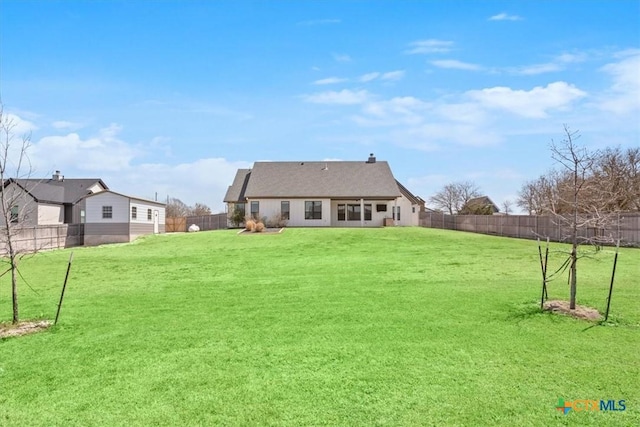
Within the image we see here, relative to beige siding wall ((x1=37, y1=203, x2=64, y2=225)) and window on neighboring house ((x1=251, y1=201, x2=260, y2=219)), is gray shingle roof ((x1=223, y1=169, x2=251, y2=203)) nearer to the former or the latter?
window on neighboring house ((x1=251, y1=201, x2=260, y2=219))

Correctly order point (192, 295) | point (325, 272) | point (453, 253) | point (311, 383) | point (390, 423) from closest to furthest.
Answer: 1. point (390, 423)
2. point (311, 383)
3. point (192, 295)
4. point (325, 272)
5. point (453, 253)

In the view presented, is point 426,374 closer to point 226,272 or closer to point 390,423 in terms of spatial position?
point 390,423

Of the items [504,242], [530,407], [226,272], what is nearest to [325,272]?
[226,272]

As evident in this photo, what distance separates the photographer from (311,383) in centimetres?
490

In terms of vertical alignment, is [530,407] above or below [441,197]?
below

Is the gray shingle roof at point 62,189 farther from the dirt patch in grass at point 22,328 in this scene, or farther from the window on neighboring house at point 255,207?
the dirt patch in grass at point 22,328

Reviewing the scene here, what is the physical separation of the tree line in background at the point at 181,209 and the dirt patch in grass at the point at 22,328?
46898mm

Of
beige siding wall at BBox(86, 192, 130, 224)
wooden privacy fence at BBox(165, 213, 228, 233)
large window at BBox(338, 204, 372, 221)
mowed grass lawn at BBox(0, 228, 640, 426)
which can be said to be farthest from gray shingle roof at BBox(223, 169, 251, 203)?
mowed grass lawn at BBox(0, 228, 640, 426)

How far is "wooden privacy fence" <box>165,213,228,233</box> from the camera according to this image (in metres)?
39.2

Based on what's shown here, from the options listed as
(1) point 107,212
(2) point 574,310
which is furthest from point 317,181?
(2) point 574,310

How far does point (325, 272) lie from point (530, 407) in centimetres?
975

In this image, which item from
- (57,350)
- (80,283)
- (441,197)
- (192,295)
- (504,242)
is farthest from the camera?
(441,197)

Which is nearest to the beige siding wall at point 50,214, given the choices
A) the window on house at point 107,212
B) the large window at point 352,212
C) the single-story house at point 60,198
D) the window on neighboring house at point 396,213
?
the single-story house at point 60,198

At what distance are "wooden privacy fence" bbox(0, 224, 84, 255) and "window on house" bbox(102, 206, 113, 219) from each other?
1.81 metres
